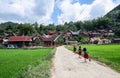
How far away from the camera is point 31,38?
108 metres

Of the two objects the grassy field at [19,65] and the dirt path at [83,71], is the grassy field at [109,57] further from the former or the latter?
the grassy field at [19,65]

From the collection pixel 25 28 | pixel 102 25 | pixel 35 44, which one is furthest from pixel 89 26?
pixel 35 44

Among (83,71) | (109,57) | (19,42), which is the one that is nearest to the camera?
(83,71)

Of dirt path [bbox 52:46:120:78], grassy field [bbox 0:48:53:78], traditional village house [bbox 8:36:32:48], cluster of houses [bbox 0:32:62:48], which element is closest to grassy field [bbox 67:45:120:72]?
dirt path [bbox 52:46:120:78]

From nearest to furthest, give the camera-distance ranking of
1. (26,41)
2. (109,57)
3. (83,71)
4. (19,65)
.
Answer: (83,71) → (19,65) → (109,57) → (26,41)

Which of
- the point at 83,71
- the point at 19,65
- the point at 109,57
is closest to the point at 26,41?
the point at 109,57

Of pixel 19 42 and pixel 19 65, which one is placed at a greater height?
pixel 19 42

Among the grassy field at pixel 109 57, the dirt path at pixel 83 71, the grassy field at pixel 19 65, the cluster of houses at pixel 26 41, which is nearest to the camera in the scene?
the dirt path at pixel 83 71

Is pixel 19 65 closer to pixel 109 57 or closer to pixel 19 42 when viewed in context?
pixel 109 57

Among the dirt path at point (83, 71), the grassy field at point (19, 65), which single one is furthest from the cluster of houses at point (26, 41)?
the dirt path at point (83, 71)

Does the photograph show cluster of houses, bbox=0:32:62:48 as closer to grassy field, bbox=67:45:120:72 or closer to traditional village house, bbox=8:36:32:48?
traditional village house, bbox=8:36:32:48

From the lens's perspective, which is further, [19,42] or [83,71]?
[19,42]

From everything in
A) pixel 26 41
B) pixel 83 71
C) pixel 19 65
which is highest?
pixel 26 41

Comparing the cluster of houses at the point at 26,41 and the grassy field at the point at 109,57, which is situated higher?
the cluster of houses at the point at 26,41
